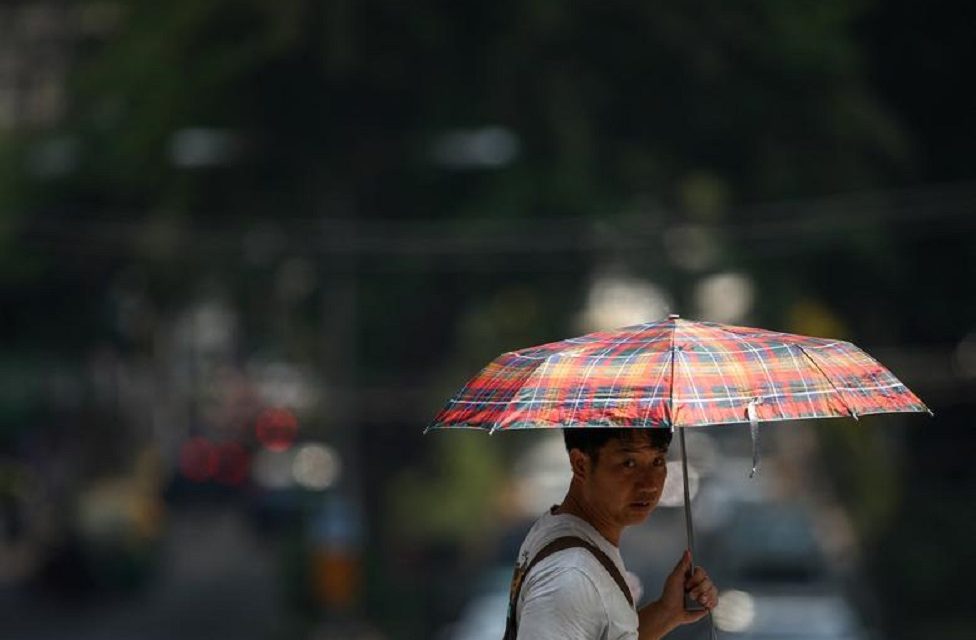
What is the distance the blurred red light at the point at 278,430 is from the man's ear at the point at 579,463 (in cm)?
3457

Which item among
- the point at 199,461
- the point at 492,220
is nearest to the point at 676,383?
the point at 492,220

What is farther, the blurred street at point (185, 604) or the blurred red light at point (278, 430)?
the blurred red light at point (278, 430)

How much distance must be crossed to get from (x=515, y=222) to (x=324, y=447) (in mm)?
10135

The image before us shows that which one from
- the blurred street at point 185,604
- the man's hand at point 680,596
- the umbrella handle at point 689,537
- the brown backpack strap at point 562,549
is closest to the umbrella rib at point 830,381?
the umbrella handle at point 689,537

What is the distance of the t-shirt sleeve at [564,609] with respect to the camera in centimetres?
345

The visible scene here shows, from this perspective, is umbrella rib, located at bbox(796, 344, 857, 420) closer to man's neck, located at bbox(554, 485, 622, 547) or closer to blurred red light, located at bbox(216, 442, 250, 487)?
man's neck, located at bbox(554, 485, 622, 547)

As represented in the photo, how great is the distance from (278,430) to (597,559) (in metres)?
37.1

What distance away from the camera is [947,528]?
74.7ft

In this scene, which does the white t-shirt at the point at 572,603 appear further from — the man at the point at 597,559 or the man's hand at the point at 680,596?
the man's hand at the point at 680,596

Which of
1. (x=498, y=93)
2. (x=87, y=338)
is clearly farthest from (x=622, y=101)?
(x=87, y=338)

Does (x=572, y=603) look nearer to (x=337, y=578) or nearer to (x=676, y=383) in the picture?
(x=676, y=383)

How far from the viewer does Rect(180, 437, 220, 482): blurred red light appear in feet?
138

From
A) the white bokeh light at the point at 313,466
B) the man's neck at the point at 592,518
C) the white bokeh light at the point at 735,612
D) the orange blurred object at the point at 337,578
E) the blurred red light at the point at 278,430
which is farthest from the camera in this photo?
the blurred red light at the point at 278,430

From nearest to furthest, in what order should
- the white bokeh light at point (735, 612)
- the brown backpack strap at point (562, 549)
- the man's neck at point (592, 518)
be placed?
the brown backpack strap at point (562, 549) → the man's neck at point (592, 518) → the white bokeh light at point (735, 612)
